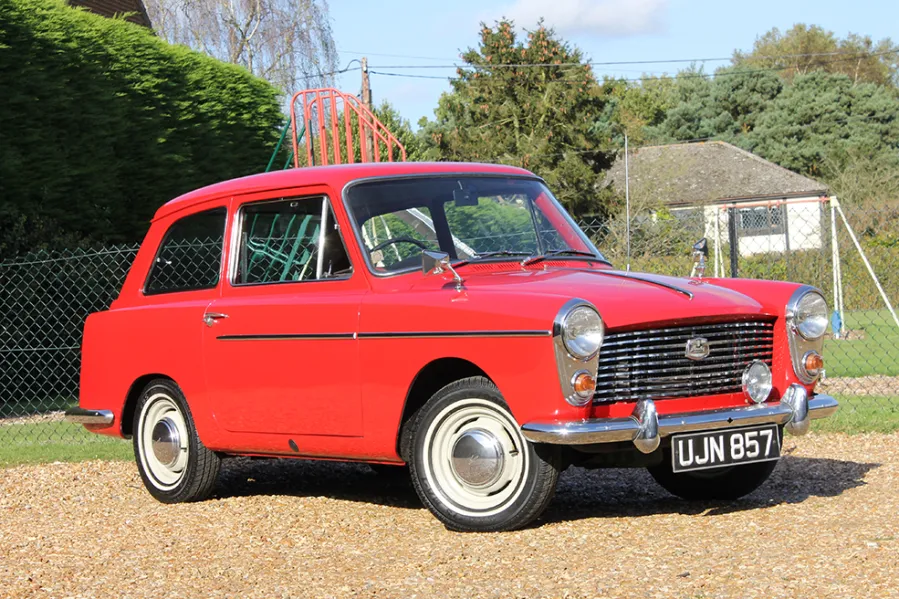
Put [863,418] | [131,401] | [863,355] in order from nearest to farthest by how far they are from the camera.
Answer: [131,401] → [863,418] → [863,355]

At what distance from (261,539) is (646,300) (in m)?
2.11

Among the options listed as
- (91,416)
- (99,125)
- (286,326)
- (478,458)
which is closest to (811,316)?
(478,458)

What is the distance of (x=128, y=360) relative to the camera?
24.2 feet

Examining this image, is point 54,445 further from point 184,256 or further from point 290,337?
point 290,337

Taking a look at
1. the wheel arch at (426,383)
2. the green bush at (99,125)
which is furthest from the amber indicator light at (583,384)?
the green bush at (99,125)

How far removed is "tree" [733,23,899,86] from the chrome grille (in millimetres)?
69355

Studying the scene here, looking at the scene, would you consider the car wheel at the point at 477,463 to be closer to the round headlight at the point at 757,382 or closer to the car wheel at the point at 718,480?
the round headlight at the point at 757,382

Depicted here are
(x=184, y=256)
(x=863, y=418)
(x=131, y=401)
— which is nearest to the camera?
(x=131, y=401)

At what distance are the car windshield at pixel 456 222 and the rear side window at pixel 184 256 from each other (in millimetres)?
1191

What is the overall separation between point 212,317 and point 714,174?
48588 mm

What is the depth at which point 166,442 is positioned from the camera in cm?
718

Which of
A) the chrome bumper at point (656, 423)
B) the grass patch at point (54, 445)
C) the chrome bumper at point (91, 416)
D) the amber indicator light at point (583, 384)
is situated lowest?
the grass patch at point (54, 445)

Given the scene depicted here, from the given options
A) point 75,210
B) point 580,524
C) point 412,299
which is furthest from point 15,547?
point 75,210

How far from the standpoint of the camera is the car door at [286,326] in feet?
19.9
